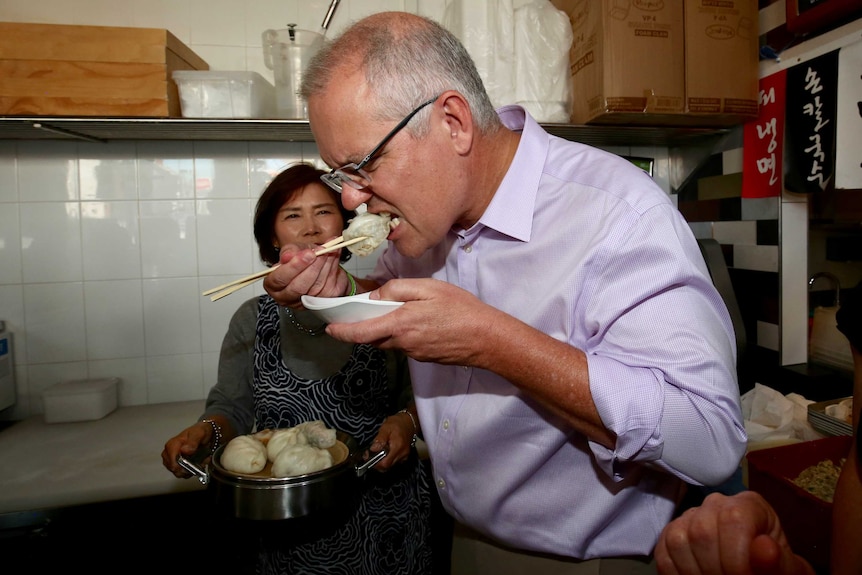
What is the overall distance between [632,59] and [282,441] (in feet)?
7.02

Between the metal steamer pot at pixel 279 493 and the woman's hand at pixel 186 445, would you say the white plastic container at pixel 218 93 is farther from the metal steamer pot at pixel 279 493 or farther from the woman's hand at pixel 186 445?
the metal steamer pot at pixel 279 493

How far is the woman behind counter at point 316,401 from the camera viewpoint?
6.01 feet

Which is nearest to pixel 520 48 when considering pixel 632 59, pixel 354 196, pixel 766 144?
pixel 632 59

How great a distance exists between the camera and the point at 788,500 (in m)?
1.60

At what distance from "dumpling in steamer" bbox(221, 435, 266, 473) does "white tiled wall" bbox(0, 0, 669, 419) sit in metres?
1.44

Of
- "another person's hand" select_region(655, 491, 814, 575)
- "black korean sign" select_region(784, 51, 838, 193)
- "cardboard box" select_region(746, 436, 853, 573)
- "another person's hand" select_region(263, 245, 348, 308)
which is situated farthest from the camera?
"black korean sign" select_region(784, 51, 838, 193)

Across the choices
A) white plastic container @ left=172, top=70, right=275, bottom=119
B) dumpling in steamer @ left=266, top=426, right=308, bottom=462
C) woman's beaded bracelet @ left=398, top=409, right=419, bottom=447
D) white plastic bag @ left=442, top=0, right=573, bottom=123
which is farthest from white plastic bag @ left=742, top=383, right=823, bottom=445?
white plastic container @ left=172, top=70, right=275, bottom=119

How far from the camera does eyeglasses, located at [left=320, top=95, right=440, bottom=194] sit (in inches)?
43.2

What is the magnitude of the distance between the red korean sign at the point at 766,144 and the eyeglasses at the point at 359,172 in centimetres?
210

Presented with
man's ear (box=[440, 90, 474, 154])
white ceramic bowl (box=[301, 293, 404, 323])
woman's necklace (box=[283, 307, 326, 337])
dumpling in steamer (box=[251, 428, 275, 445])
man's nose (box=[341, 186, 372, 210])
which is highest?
man's ear (box=[440, 90, 474, 154])

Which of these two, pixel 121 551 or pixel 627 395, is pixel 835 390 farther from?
pixel 121 551

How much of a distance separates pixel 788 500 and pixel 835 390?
3.42 ft

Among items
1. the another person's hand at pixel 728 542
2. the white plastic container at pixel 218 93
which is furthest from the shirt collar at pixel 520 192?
the white plastic container at pixel 218 93

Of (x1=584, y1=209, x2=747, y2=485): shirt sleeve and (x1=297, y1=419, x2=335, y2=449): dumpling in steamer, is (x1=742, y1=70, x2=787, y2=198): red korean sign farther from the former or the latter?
(x1=297, y1=419, x2=335, y2=449): dumpling in steamer
